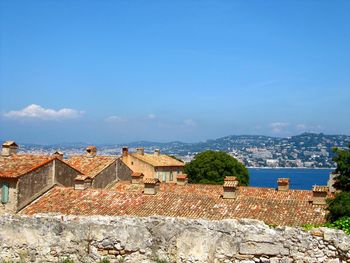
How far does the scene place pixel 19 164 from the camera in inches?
1141

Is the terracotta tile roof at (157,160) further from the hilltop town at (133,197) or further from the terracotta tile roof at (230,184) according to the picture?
the terracotta tile roof at (230,184)

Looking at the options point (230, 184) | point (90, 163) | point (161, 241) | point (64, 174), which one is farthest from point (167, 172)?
point (161, 241)

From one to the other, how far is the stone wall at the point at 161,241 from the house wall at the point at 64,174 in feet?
65.4

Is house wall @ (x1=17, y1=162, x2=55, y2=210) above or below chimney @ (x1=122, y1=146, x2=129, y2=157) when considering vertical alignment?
below

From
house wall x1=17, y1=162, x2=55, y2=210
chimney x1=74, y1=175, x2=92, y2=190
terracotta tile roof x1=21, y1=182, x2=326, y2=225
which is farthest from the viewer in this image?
chimney x1=74, y1=175, x2=92, y2=190

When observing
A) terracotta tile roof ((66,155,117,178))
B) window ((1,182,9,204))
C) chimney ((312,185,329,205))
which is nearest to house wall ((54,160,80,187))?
terracotta tile roof ((66,155,117,178))

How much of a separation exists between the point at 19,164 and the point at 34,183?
1.80m

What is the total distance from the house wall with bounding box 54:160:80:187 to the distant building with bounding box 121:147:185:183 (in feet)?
63.5

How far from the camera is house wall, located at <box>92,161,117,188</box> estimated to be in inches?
1309

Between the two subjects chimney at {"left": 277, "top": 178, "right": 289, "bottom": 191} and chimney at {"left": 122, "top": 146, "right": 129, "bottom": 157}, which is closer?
chimney at {"left": 277, "top": 178, "right": 289, "bottom": 191}

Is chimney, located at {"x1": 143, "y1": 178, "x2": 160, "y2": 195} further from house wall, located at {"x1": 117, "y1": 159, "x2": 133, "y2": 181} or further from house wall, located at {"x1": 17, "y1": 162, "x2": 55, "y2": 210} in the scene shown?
house wall, located at {"x1": 117, "y1": 159, "x2": 133, "y2": 181}

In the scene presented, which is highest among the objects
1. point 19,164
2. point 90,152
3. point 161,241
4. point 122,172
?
point 90,152

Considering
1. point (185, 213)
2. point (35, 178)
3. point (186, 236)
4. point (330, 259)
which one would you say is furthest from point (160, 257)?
point (35, 178)

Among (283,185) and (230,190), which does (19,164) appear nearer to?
(230,190)
